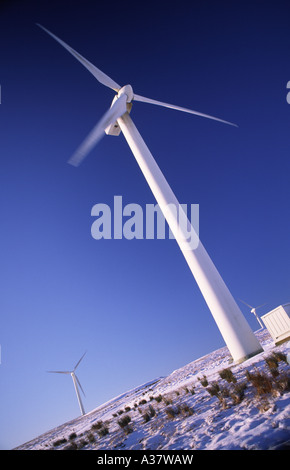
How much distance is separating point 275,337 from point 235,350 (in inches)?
281

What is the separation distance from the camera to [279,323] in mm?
13805

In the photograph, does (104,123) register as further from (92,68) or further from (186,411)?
(186,411)

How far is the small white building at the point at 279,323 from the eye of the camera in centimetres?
1313

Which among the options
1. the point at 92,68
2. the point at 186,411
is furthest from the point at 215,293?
the point at 92,68

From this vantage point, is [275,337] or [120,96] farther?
[120,96]

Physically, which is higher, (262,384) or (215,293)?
(215,293)

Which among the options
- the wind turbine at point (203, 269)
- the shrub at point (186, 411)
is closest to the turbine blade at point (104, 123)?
the wind turbine at point (203, 269)

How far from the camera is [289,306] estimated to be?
13711mm

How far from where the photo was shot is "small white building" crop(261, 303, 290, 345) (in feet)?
43.1

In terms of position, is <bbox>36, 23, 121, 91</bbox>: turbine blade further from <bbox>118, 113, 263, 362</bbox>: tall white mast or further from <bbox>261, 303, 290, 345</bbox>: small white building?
<bbox>261, 303, 290, 345</bbox>: small white building

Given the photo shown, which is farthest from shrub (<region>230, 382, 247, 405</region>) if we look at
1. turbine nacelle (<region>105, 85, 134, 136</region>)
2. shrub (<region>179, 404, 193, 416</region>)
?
turbine nacelle (<region>105, 85, 134, 136</region>)
